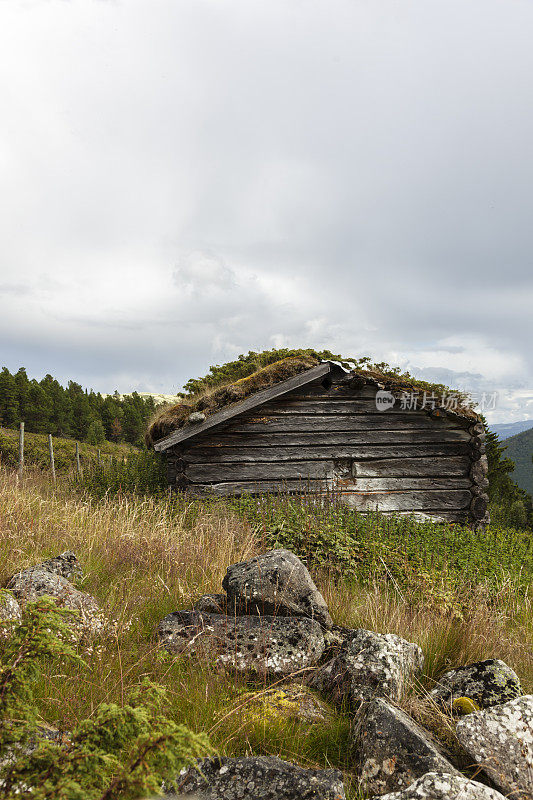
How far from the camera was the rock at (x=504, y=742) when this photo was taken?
7.71 feet

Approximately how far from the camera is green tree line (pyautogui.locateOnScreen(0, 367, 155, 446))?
47.9 m

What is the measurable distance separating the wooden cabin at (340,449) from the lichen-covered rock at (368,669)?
19.8ft

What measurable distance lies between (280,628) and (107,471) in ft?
36.8

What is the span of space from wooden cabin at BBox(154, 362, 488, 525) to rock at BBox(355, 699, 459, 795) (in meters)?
6.77

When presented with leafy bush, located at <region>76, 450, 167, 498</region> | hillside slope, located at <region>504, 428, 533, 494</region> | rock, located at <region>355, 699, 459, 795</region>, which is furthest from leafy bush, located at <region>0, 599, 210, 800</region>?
hillside slope, located at <region>504, 428, 533, 494</region>

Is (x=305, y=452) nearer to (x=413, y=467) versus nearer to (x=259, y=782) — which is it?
(x=413, y=467)

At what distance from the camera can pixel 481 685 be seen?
302 cm

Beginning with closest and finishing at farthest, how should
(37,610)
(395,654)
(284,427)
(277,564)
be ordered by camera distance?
(37,610) → (395,654) → (277,564) → (284,427)

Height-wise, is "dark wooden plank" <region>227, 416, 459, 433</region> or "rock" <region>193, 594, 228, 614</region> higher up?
"dark wooden plank" <region>227, 416, 459, 433</region>

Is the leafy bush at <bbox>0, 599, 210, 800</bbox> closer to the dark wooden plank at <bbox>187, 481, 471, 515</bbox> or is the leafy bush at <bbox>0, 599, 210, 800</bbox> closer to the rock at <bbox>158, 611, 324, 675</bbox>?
the rock at <bbox>158, 611, 324, 675</bbox>

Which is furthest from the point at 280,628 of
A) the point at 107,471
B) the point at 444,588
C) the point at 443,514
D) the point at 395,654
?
the point at 107,471

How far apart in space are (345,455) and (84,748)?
878 centimetres

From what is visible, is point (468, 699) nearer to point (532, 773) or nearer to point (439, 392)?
point (532, 773)

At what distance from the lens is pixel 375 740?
244cm
